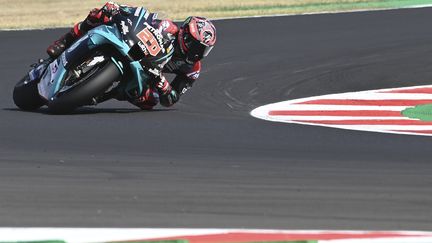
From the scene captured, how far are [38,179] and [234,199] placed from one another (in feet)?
4.48

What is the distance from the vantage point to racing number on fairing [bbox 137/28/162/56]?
412 inches

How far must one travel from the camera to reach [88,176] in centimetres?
732

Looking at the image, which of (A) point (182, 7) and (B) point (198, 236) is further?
(A) point (182, 7)

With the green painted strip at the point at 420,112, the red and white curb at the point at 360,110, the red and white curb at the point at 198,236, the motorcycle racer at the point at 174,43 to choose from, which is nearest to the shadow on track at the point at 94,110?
the motorcycle racer at the point at 174,43

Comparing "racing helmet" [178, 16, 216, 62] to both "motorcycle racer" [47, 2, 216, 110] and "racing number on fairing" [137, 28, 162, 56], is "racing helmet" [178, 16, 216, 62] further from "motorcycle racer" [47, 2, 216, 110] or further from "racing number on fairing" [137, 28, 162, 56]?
"racing number on fairing" [137, 28, 162, 56]

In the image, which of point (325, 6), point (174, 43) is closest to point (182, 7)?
point (325, 6)

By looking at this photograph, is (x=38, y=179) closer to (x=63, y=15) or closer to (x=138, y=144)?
(x=138, y=144)

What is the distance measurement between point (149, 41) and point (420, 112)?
9.75 feet

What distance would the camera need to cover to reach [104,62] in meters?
10.4

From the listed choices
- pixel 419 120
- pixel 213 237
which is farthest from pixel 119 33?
pixel 213 237

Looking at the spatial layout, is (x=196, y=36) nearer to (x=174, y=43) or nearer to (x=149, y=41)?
(x=174, y=43)

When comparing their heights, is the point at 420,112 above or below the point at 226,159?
above

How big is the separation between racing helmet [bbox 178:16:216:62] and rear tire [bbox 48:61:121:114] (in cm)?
71

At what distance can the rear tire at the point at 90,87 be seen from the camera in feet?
33.8
